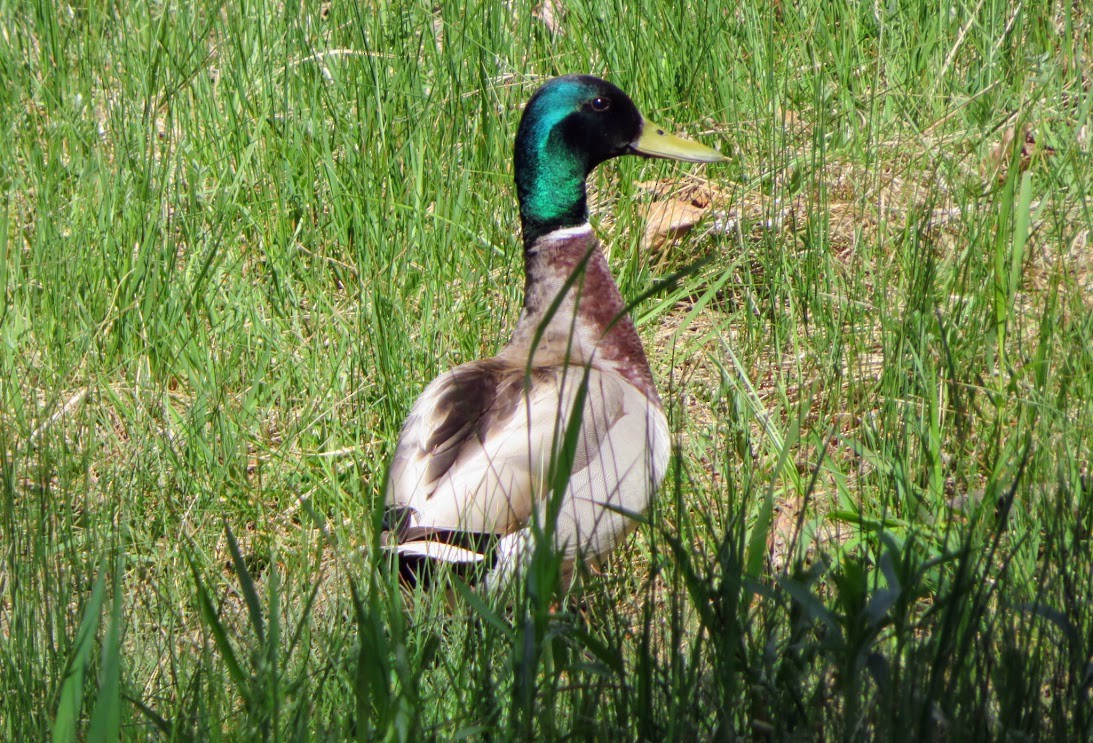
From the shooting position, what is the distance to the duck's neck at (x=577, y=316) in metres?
3.89

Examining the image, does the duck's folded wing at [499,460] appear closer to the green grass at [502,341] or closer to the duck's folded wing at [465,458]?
the duck's folded wing at [465,458]

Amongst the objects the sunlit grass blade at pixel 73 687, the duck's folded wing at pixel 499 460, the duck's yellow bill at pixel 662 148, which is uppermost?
the duck's yellow bill at pixel 662 148

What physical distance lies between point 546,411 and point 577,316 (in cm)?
58

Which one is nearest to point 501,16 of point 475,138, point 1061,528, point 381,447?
point 475,138

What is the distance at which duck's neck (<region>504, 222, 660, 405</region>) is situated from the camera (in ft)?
12.8

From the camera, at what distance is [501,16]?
17.1 feet

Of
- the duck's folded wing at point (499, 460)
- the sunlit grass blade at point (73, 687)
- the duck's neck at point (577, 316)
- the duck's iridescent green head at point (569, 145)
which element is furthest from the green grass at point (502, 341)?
the duck's iridescent green head at point (569, 145)

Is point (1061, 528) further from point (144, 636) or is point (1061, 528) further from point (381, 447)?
point (381, 447)

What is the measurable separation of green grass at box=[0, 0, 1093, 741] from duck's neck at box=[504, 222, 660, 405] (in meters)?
0.29

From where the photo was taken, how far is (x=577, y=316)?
13.0ft

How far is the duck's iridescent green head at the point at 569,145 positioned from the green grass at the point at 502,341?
39cm

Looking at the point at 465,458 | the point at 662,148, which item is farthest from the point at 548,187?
the point at 465,458

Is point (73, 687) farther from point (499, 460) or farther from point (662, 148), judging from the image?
point (662, 148)

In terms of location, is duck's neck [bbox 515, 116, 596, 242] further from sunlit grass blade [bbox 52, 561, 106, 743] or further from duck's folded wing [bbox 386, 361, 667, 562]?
sunlit grass blade [bbox 52, 561, 106, 743]
